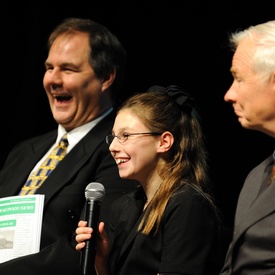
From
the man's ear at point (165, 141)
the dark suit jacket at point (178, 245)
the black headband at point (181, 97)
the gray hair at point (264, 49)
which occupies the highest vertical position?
the gray hair at point (264, 49)

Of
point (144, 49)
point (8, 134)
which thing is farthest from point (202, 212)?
point (8, 134)

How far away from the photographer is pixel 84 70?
160 inches

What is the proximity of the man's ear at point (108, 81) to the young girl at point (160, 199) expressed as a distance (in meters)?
0.86

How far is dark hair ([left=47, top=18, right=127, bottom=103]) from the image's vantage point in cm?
411

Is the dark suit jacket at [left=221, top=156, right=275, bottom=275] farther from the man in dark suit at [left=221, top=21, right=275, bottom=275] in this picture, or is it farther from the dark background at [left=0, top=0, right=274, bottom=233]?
the dark background at [left=0, top=0, right=274, bottom=233]

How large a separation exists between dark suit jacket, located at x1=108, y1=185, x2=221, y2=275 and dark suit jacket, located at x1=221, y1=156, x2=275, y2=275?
16 centimetres

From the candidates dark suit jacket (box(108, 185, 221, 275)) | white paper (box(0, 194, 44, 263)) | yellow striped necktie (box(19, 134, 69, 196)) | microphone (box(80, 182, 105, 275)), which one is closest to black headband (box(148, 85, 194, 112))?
dark suit jacket (box(108, 185, 221, 275))

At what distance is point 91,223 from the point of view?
8.76ft

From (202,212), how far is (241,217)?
265 mm

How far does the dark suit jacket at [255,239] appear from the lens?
2.45m

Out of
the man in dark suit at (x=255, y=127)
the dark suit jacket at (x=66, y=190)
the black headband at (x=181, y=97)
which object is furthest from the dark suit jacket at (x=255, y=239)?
the dark suit jacket at (x=66, y=190)

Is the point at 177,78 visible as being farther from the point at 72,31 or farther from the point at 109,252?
the point at 109,252

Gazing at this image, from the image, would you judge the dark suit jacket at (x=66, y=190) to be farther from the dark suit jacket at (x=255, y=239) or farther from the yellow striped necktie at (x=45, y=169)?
the dark suit jacket at (x=255, y=239)

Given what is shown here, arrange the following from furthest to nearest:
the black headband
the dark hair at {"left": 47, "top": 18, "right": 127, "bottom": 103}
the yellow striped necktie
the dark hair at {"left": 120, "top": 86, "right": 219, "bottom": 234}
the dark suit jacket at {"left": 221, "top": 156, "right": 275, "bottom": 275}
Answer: the dark hair at {"left": 47, "top": 18, "right": 127, "bottom": 103}, the yellow striped necktie, the black headband, the dark hair at {"left": 120, "top": 86, "right": 219, "bottom": 234}, the dark suit jacket at {"left": 221, "top": 156, "right": 275, "bottom": 275}
